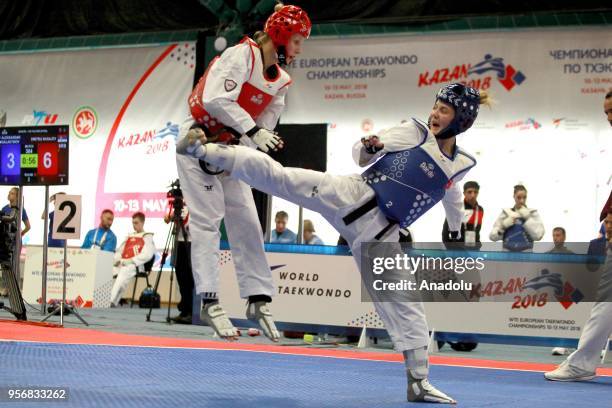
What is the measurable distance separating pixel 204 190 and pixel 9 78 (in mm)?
13003

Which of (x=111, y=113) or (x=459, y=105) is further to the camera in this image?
(x=111, y=113)

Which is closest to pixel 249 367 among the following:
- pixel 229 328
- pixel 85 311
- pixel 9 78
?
pixel 229 328

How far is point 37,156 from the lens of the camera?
1027cm

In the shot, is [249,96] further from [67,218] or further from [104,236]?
[104,236]

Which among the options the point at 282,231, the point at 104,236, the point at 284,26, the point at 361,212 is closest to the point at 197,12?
the point at 104,236

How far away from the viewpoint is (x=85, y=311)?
12398 millimetres

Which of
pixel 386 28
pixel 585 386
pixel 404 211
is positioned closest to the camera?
pixel 404 211

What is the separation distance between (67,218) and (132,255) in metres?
3.74

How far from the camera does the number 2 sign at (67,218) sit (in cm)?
1017

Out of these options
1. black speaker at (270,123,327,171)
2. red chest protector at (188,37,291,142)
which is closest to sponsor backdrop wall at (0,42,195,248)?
black speaker at (270,123,327,171)

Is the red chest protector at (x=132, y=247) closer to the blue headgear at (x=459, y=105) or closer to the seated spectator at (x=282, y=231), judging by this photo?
the seated spectator at (x=282, y=231)

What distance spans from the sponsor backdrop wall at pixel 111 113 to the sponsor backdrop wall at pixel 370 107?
20 millimetres

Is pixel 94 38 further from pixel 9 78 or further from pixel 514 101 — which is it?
pixel 514 101

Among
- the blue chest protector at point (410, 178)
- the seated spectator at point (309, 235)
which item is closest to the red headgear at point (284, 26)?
the blue chest protector at point (410, 178)
